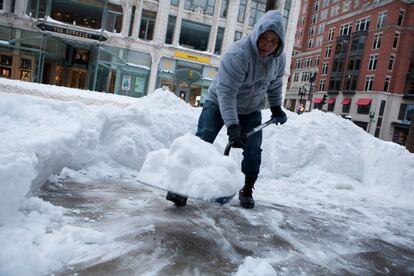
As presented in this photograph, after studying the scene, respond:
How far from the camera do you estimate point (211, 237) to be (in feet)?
9.27

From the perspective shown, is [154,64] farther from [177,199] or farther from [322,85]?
[322,85]

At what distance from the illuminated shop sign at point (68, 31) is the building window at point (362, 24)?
32653 millimetres

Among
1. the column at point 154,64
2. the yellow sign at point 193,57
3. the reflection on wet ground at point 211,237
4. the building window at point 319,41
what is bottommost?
the reflection on wet ground at point 211,237

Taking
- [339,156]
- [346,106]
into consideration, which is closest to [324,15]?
[346,106]

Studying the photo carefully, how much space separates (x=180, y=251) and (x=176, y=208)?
3.07 feet

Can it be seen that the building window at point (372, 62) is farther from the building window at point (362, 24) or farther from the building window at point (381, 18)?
the building window at point (362, 24)

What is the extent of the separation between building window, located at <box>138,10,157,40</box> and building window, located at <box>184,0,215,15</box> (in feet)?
8.83

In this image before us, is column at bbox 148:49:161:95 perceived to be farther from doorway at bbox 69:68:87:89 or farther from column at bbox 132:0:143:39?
doorway at bbox 69:68:87:89

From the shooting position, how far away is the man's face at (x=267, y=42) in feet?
10.6

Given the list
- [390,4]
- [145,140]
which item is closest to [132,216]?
[145,140]

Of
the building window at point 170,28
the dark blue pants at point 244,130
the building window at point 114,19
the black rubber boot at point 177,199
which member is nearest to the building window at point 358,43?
the building window at point 170,28

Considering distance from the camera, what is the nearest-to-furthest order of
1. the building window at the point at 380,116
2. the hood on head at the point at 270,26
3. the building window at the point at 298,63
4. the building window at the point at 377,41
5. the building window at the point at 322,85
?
1. the hood on head at the point at 270,26
2. the building window at the point at 380,116
3. the building window at the point at 377,41
4. the building window at the point at 322,85
5. the building window at the point at 298,63

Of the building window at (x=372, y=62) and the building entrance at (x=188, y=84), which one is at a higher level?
the building window at (x=372, y=62)

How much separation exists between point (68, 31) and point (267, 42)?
24289 mm
